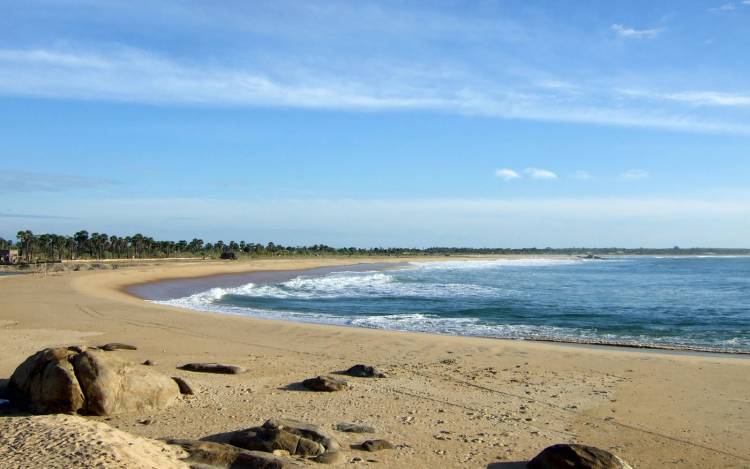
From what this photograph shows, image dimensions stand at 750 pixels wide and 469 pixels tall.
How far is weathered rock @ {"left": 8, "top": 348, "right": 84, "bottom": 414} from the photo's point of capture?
319 inches

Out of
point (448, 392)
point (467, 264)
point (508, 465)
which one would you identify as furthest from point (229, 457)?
point (467, 264)

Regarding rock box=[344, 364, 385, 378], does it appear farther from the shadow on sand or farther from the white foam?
the white foam

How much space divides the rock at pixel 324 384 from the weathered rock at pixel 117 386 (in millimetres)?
2291

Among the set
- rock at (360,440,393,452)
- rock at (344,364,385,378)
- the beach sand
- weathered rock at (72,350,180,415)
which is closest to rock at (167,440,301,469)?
the beach sand

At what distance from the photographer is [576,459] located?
21.4 feet

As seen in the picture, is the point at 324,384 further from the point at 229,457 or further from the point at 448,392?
the point at 229,457

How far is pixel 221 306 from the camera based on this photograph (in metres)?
28.6

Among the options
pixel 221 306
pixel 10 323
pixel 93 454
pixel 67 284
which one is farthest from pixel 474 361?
pixel 67 284

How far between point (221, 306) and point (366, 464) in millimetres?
22935

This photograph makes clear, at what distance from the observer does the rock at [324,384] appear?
10273 mm

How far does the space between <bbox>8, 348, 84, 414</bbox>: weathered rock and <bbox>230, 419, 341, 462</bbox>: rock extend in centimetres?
251

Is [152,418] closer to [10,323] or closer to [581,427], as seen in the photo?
[581,427]

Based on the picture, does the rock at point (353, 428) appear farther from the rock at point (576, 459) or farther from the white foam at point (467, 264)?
the white foam at point (467, 264)

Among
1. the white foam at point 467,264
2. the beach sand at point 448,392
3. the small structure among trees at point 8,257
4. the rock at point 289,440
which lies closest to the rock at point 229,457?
the rock at point 289,440
